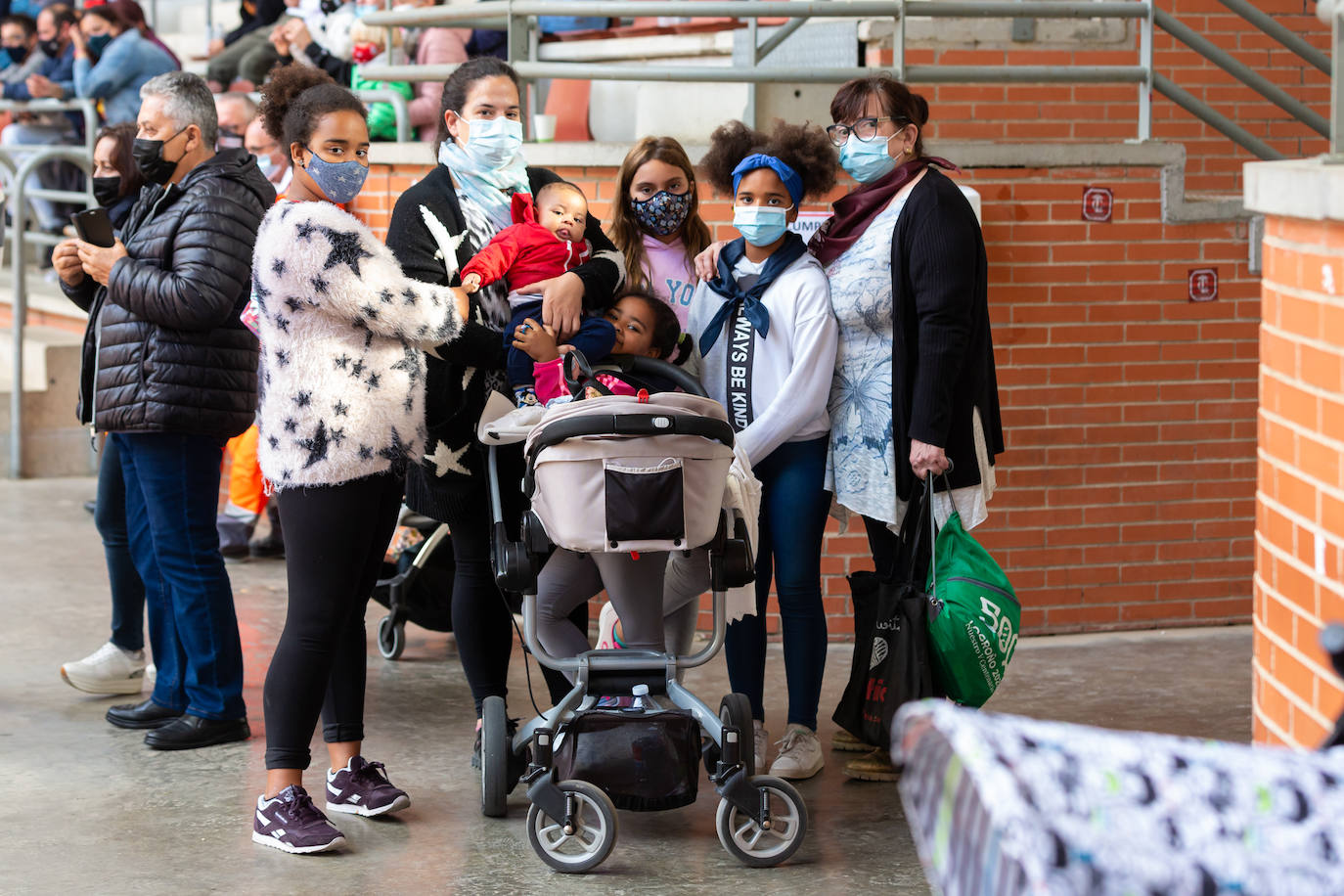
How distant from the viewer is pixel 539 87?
9.43 meters

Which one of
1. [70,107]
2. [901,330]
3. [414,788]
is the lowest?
[414,788]

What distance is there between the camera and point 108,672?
546 centimetres

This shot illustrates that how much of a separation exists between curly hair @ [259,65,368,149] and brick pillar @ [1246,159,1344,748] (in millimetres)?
2161

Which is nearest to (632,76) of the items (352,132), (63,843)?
(352,132)

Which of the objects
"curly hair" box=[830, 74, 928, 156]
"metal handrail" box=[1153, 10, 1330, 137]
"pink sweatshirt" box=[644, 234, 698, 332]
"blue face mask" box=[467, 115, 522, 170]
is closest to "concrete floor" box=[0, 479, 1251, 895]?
"pink sweatshirt" box=[644, 234, 698, 332]

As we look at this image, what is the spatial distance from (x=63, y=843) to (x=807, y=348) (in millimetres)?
2338

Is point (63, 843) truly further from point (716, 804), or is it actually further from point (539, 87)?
point (539, 87)

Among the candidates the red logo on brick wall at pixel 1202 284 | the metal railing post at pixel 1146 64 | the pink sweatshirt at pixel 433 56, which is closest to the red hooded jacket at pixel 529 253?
the metal railing post at pixel 1146 64

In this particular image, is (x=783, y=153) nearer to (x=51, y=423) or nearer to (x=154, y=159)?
(x=154, y=159)

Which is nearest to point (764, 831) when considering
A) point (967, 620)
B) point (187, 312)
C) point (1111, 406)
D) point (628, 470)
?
point (967, 620)

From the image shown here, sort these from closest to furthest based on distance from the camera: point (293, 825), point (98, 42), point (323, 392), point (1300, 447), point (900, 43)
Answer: point (1300, 447) < point (323, 392) < point (293, 825) < point (900, 43) < point (98, 42)

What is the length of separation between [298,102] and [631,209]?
1047mm

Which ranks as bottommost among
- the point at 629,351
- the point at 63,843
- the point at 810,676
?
the point at 63,843

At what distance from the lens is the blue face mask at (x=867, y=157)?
4617 millimetres
